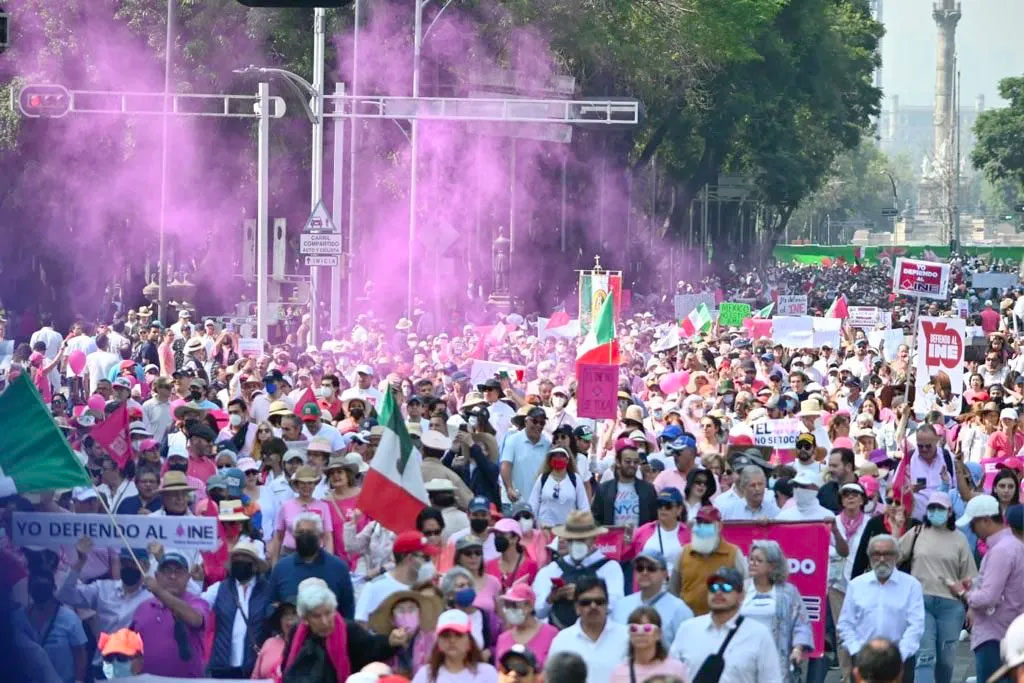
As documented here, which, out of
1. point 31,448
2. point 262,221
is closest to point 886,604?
point 31,448

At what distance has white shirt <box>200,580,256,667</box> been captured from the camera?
1040 centimetres

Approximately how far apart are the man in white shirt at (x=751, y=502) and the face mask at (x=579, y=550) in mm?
1650

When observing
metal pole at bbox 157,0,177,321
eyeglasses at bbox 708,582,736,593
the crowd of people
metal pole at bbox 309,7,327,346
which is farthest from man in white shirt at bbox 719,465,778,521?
metal pole at bbox 157,0,177,321

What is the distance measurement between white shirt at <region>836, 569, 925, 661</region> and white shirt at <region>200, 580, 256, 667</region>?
113 inches

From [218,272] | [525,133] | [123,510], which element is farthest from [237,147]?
[123,510]

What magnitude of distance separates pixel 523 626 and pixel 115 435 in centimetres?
712

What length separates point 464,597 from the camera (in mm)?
9734

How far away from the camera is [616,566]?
10.9 m

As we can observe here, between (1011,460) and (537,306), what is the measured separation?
136 ft

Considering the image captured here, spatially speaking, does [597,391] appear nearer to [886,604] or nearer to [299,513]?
[299,513]

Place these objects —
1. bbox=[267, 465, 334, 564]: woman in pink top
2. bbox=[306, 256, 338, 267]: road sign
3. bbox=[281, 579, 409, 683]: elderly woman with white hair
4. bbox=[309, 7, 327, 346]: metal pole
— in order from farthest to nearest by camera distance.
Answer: bbox=[309, 7, 327, 346]: metal pole < bbox=[306, 256, 338, 267]: road sign < bbox=[267, 465, 334, 564]: woman in pink top < bbox=[281, 579, 409, 683]: elderly woman with white hair

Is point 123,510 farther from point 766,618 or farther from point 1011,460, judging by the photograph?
point 1011,460

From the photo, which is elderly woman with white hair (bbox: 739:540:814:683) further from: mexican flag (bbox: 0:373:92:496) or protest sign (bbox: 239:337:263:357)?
protest sign (bbox: 239:337:263:357)

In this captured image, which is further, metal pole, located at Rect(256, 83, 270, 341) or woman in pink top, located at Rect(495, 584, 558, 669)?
metal pole, located at Rect(256, 83, 270, 341)
